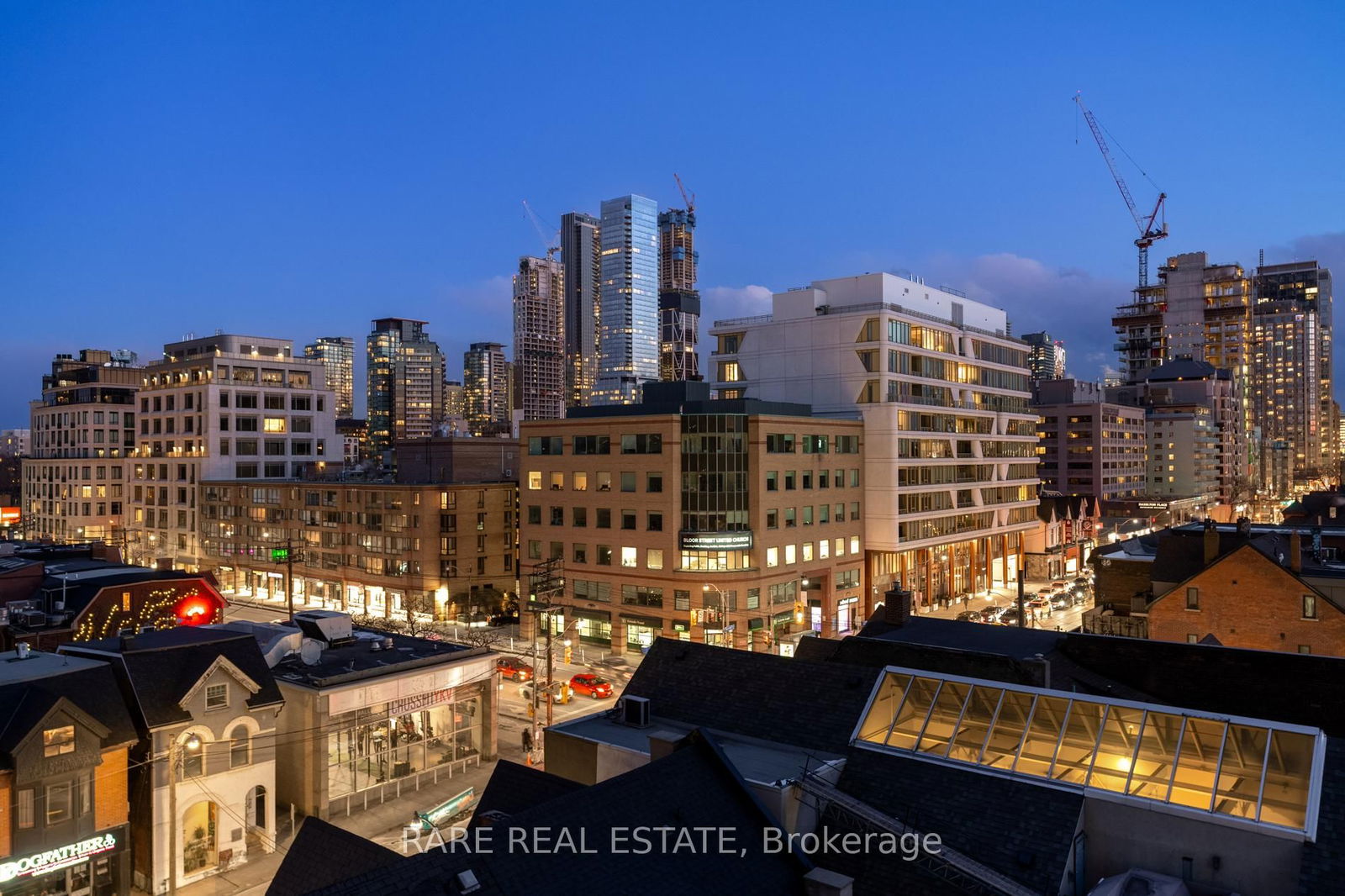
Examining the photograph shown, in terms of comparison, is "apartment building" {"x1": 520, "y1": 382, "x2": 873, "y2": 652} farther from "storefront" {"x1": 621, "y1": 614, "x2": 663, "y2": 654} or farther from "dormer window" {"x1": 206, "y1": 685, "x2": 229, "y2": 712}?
"dormer window" {"x1": 206, "y1": 685, "x2": 229, "y2": 712}

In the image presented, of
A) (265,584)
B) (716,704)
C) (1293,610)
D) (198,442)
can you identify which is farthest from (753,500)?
(198,442)

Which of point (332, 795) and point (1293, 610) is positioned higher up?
point (1293, 610)

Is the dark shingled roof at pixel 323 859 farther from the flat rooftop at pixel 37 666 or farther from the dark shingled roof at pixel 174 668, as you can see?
the flat rooftop at pixel 37 666

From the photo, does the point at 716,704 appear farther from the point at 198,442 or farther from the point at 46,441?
the point at 46,441

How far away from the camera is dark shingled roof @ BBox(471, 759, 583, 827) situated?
72.3 ft

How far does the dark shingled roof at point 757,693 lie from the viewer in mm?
23766

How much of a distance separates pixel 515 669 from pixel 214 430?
274 feet

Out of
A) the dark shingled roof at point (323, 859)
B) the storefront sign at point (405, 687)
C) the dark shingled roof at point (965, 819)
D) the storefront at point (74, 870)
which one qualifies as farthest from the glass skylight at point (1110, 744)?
the storefront at point (74, 870)

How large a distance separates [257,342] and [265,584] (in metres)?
45.7

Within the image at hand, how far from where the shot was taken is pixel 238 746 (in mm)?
35125

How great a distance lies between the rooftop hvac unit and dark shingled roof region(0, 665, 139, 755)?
1916 cm

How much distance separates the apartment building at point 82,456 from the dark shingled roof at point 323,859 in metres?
135

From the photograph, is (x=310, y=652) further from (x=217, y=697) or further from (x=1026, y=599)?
(x=1026, y=599)

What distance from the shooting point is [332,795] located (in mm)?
38594
